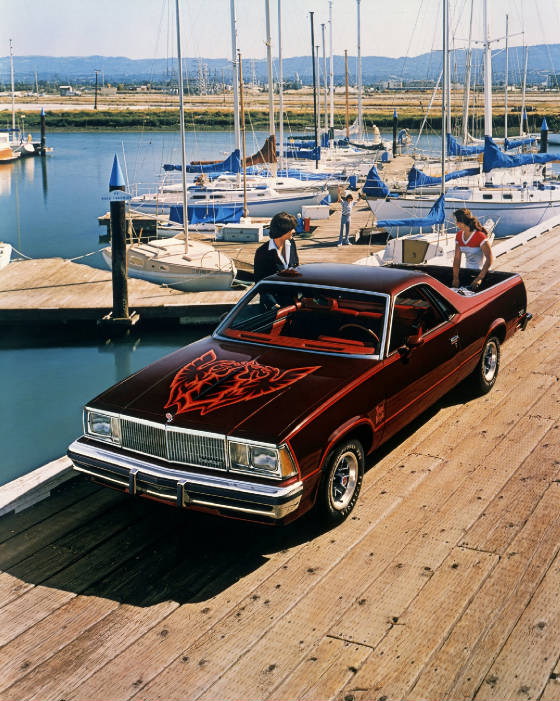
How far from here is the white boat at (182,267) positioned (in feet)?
72.4

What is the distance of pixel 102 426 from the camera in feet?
18.6

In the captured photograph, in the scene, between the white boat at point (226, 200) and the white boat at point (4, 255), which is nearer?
the white boat at point (4, 255)

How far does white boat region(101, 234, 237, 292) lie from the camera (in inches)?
869

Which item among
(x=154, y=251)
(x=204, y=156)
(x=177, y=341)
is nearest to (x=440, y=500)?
(x=177, y=341)

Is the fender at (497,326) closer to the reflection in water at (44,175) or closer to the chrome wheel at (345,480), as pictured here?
the chrome wheel at (345,480)

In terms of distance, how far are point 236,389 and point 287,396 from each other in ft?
1.23

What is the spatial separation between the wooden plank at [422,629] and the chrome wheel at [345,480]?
0.82 m

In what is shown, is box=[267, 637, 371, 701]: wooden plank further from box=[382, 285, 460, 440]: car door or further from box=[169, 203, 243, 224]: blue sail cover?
box=[169, 203, 243, 224]: blue sail cover

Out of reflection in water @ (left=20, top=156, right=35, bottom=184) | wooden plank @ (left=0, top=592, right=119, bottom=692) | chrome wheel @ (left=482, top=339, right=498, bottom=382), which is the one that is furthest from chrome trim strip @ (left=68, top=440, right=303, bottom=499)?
reflection in water @ (left=20, top=156, right=35, bottom=184)

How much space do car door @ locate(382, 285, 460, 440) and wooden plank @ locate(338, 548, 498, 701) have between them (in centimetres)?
141

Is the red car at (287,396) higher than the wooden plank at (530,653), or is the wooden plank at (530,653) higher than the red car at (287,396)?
the red car at (287,396)

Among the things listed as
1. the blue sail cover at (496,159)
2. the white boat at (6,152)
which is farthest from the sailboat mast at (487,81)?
the white boat at (6,152)

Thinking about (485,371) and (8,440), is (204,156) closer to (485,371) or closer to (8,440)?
(8,440)

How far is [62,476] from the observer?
6.21 meters
